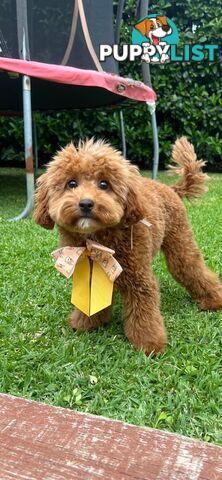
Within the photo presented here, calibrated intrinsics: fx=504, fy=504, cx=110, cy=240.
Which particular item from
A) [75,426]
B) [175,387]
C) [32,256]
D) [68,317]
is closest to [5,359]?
[68,317]

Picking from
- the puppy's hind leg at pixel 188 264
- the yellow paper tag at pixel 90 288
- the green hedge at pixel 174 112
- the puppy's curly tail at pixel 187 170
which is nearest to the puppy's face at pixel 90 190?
the yellow paper tag at pixel 90 288

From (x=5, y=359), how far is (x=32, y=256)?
5.91ft

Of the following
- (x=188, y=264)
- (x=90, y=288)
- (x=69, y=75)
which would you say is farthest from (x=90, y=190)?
(x=69, y=75)

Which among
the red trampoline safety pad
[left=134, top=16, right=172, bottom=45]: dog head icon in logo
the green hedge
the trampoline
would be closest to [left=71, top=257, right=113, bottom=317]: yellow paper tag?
the trampoline

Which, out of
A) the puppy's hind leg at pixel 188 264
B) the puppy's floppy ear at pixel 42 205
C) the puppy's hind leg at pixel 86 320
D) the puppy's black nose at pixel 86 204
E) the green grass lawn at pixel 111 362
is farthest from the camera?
the puppy's hind leg at pixel 188 264

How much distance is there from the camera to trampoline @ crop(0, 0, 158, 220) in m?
5.23

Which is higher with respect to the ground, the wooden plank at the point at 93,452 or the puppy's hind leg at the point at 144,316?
the wooden plank at the point at 93,452

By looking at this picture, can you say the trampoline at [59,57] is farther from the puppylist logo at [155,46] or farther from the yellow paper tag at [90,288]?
the yellow paper tag at [90,288]

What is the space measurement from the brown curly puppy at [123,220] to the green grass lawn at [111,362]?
12cm

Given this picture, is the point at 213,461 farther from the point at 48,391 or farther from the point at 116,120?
the point at 116,120

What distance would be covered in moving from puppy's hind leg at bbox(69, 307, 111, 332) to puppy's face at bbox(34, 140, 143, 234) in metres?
0.56

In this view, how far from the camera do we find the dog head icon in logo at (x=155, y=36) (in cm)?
795

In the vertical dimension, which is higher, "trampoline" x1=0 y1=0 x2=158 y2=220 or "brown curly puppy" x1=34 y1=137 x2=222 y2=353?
"trampoline" x1=0 y1=0 x2=158 y2=220

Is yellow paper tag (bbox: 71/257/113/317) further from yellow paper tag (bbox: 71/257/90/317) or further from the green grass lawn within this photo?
the green grass lawn
